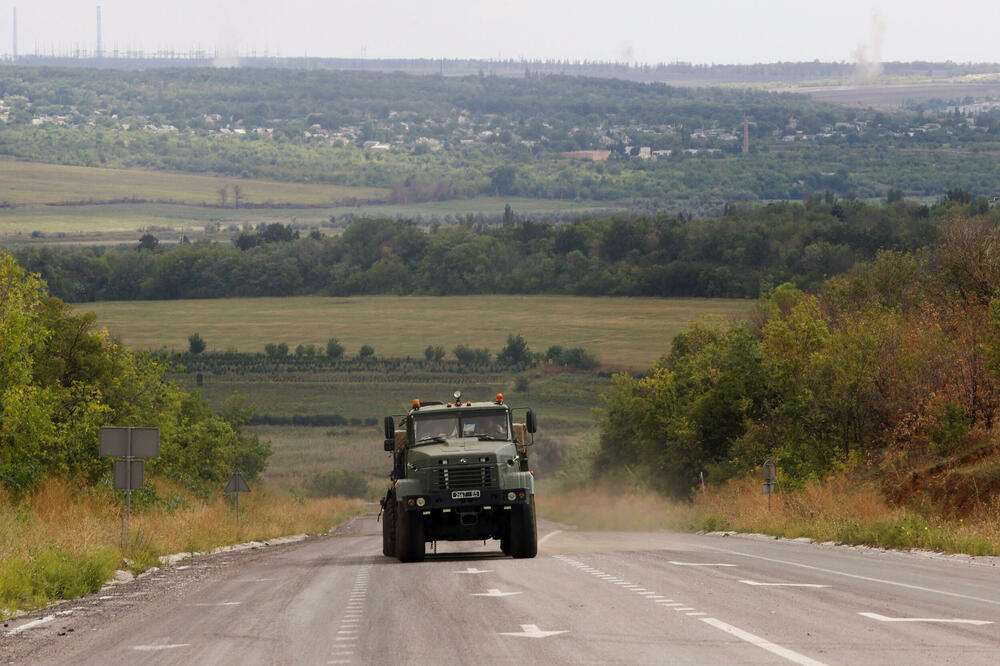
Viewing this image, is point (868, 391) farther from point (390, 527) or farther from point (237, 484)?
point (237, 484)

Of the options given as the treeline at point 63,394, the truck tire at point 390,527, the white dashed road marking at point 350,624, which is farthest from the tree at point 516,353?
the white dashed road marking at point 350,624

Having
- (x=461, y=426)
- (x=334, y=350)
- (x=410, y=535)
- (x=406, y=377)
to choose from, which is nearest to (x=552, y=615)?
(x=410, y=535)

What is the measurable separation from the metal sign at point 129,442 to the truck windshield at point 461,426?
17.2 feet

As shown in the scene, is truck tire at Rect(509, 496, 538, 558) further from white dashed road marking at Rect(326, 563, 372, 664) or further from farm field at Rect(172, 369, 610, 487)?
farm field at Rect(172, 369, 610, 487)

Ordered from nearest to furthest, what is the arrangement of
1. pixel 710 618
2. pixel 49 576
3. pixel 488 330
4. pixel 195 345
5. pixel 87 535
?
pixel 710 618, pixel 49 576, pixel 87 535, pixel 195 345, pixel 488 330

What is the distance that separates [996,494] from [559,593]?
1500cm

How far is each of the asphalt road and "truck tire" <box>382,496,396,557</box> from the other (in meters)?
2.68

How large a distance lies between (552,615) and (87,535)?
41.3ft

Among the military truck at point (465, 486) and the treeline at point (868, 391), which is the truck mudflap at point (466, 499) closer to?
the military truck at point (465, 486)

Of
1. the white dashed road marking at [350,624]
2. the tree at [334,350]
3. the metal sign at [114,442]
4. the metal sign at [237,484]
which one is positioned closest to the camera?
the white dashed road marking at [350,624]

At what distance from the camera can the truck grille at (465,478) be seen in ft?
85.3

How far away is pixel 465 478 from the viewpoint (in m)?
26.1

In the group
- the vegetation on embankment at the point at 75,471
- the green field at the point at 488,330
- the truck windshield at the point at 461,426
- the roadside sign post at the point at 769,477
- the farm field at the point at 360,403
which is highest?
the truck windshield at the point at 461,426

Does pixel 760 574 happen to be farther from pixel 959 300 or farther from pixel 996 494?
pixel 959 300
